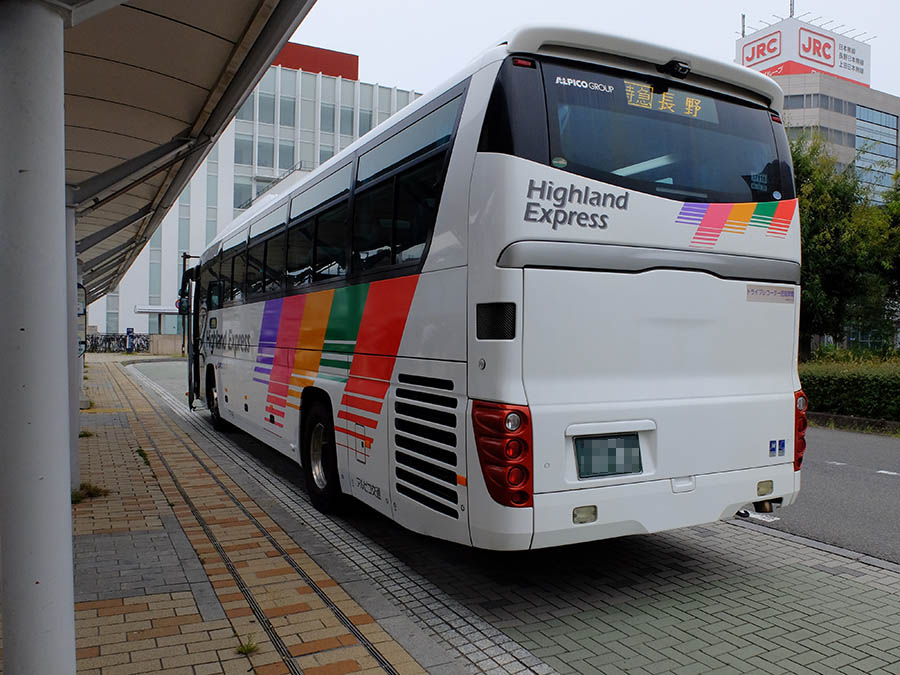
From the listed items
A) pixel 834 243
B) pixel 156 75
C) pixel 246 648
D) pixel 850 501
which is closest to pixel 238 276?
pixel 156 75

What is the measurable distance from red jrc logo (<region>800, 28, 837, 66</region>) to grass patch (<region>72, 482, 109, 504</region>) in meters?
76.1

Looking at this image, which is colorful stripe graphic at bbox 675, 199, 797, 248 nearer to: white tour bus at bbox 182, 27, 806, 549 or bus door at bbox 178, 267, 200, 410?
white tour bus at bbox 182, 27, 806, 549

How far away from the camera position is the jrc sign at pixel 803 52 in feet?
225

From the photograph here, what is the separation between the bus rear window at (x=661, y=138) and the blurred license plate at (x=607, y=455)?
1.51 m

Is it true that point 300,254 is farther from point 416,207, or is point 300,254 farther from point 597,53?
point 597,53

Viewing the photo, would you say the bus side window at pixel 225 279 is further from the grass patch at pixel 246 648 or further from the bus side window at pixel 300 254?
the grass patch at pixel 246 648

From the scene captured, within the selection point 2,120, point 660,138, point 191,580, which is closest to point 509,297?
point 660,138

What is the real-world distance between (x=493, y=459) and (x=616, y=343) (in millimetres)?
1025

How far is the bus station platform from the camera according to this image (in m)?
3.84

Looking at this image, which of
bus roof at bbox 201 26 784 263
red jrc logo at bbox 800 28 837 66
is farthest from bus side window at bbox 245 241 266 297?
red jrc logo at bbox 800 28 837 66

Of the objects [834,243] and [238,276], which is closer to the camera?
[238,276]

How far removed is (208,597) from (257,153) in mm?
52616

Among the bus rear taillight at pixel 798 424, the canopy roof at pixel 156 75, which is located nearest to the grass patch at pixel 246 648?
the canopy roof at pixel 156 75

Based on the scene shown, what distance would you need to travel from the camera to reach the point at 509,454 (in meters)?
4.05
